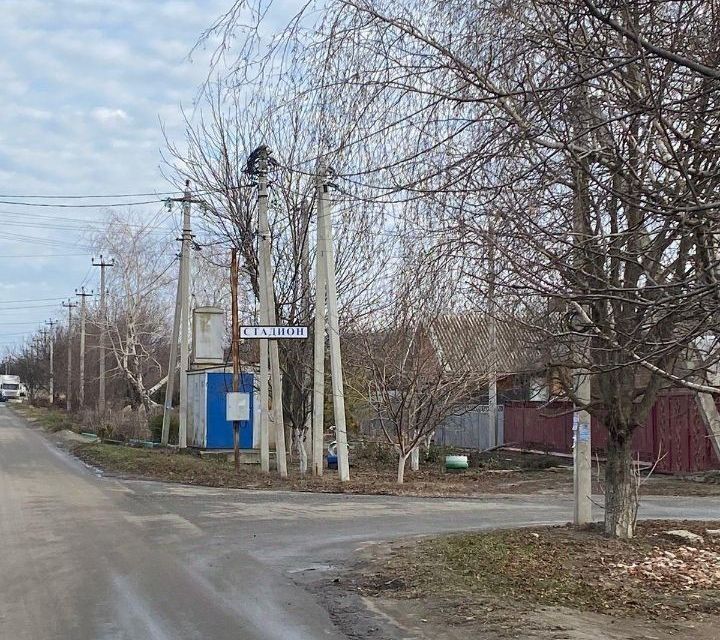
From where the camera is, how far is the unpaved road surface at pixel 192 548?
7270 mm

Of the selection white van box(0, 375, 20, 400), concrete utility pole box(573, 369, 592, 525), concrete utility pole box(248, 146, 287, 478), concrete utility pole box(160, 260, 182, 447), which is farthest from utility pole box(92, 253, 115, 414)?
white van box(0, 375, 20, 400)

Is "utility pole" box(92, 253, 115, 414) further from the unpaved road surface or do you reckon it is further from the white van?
the white van

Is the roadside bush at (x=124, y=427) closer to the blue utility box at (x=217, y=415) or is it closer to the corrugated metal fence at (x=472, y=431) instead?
the blue utility box at (x=217, y=415)

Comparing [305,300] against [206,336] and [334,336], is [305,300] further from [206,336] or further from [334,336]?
[206,336]

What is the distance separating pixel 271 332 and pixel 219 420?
35.1 feet

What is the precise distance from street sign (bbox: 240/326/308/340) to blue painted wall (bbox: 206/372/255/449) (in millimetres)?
9919

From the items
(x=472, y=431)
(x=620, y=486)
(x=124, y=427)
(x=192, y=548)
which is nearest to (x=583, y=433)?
(x=620, y=486)

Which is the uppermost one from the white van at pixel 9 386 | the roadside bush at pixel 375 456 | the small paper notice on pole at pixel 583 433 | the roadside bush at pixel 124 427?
the white van at pixel 9 386

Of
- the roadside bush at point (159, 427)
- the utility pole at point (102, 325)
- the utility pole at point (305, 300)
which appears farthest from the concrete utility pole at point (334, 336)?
the utility pole at point (102, 325)

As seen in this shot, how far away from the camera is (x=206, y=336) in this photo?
102ft

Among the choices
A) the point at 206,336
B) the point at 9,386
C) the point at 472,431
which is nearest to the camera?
the point at 206,336

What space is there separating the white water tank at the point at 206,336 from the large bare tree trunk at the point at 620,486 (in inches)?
835

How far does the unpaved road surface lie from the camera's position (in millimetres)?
7270

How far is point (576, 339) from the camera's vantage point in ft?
28.8
